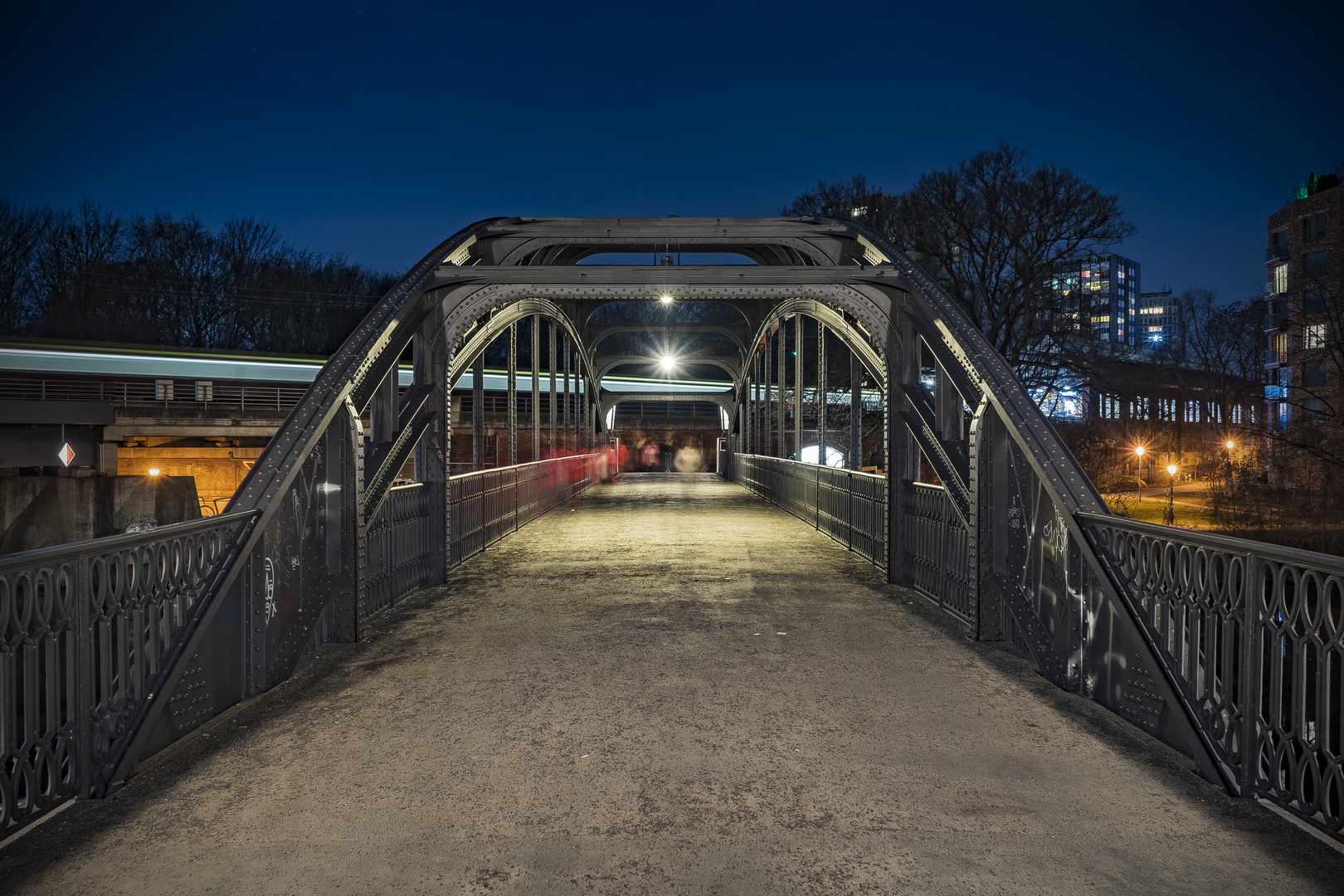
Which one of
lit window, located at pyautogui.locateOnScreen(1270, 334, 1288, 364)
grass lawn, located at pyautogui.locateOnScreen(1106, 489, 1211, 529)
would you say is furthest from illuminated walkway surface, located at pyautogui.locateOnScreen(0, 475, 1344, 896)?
lit window, located at pyautogui.locateOnScreen(1270, 334, 1288, 364)

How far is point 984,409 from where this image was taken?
6.11 metres

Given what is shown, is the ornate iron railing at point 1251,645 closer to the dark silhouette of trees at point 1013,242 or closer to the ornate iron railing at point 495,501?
the ornate iron railing at point 495,501

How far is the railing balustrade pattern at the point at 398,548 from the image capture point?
6.95 m

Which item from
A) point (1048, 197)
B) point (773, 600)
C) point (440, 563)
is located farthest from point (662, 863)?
point (1048, 197)

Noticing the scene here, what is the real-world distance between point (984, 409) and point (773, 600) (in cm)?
273

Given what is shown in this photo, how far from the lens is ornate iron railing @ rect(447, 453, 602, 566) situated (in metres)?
9.75

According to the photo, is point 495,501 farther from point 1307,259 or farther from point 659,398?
point 1307,259

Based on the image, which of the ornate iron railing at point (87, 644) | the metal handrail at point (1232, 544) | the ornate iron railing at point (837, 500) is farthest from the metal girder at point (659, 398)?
the ornate iron railing at point (87, 644)

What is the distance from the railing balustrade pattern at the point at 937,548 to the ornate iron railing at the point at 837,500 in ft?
3.55

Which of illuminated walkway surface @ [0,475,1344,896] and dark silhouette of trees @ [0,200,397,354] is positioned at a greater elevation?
dark silhouette of trees @ [0,200,397,354]

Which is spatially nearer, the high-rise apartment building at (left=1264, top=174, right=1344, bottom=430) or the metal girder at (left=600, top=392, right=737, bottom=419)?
the high-rise apartment building at (left=1264, top=174, right=1344, bottom=430)

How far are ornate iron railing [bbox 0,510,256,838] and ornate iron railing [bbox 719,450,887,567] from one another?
23.3 ft

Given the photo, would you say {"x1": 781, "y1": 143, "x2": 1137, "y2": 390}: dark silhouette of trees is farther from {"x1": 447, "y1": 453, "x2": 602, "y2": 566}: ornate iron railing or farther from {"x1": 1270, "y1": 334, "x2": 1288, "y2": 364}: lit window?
{"x1": 1270, "y1": 334, "x2": 1288, "y2": 364}: lit window

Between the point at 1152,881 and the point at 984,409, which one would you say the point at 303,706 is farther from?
the point at 984,409
